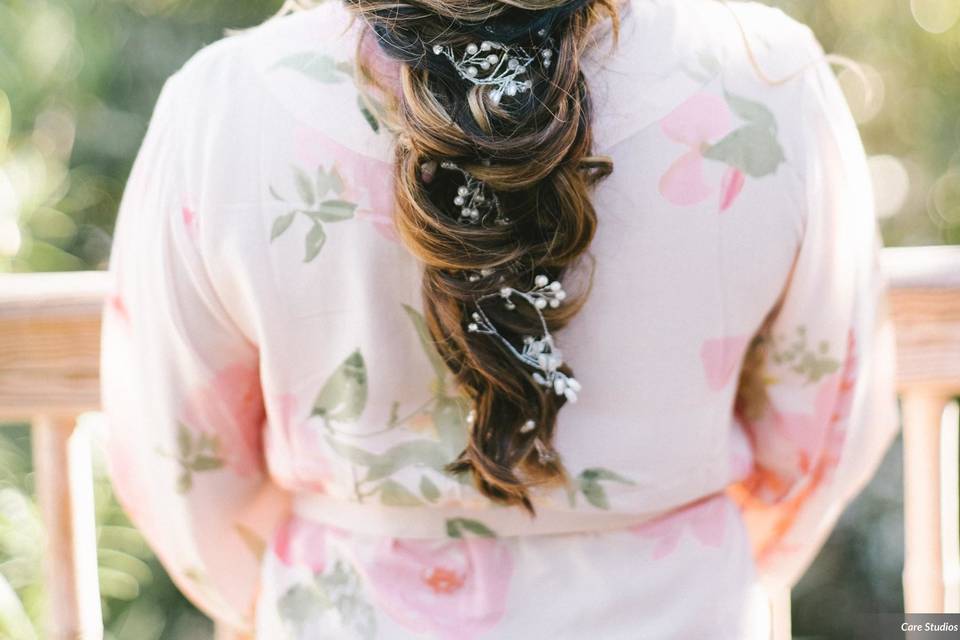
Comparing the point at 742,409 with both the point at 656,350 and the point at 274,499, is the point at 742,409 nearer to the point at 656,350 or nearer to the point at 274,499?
the point at 656,350

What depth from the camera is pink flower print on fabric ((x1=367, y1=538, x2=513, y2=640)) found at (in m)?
0.84

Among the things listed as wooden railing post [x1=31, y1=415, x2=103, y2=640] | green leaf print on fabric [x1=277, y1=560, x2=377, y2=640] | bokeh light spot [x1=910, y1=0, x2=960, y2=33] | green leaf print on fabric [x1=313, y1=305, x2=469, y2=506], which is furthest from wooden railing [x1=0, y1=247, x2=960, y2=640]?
bokeh light spot [x1=910, y1=0, x2=960, y2=33]

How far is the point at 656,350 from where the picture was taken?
788 millimetres

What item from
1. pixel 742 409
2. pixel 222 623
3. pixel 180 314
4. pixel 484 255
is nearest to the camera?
pixel 484 255

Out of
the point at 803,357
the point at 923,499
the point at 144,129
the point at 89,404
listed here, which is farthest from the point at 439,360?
the point at 144,129

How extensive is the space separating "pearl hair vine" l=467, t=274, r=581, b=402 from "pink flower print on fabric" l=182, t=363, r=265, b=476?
0.24m

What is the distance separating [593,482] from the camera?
2.68 feet

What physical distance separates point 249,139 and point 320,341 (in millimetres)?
159

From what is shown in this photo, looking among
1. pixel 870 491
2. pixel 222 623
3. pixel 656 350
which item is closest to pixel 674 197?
pixel 656 350

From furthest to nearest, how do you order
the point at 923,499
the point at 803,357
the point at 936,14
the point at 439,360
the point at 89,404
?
the point at 936,14
the point at 923,499
the point at 89,404
the point at 803,357
the point at 439,360

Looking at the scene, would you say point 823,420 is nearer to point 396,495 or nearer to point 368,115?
point 396,495

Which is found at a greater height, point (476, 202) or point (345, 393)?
point (476, 202)

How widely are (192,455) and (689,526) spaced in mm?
434

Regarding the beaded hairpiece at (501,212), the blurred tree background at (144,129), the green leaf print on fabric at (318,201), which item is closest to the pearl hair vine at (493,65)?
the beaded hairpiece at (501,212)
